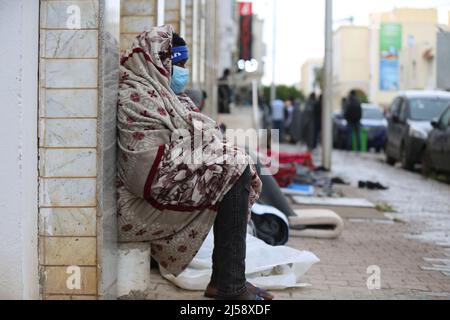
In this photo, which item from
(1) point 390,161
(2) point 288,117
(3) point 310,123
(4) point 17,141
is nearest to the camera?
(4) point 17,141

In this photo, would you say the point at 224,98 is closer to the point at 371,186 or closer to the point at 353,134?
the point at 353,134

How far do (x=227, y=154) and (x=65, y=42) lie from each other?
3.31ft

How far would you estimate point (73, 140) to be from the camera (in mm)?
3473

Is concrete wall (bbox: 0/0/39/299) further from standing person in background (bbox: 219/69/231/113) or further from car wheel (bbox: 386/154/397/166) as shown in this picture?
standing person in background (bbox: 219/69/231/113)

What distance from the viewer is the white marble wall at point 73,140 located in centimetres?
345

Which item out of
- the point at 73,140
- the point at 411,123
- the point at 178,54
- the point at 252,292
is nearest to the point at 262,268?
the point at 252,292

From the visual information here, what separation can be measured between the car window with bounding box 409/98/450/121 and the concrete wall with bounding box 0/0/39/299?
13.6m

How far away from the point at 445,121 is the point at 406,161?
289 cm

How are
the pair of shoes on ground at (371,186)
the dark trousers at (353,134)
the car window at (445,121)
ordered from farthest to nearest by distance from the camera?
the dark trousers at (353,134)
the car window at (445,121)
the pair of shoes on ground at (371,186)

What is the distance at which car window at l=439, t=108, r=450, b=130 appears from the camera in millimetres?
12719

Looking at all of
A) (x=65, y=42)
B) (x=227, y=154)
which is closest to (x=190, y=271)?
(x=227, y=154)

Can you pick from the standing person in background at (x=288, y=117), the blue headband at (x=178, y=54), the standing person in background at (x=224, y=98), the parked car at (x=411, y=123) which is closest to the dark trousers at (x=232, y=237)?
the blue headband at (x=178, y=54)

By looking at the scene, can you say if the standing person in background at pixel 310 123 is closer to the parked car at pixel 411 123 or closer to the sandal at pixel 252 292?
the parked car at pixel 411 123

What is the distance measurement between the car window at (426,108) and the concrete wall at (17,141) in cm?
1363
